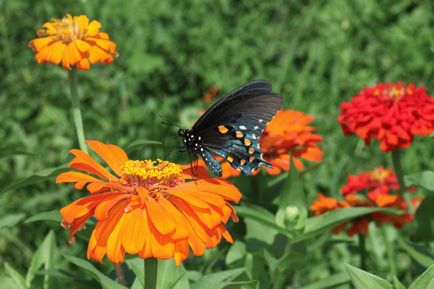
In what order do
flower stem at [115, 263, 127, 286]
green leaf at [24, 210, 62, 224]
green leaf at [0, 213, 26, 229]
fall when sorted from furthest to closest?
1. green leaf at [0, 213, 26, 229]
2. flower stem at [115, 263, 127, 286]
3. green leaf at [24, 210, 62, 224]

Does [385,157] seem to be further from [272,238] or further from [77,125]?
[77,125]

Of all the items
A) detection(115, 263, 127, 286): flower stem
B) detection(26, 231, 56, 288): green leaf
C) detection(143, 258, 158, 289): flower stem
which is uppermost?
detection(26, 231, 56, 288): green leaf

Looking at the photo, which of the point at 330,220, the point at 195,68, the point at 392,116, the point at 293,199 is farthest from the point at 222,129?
the point at 195,68

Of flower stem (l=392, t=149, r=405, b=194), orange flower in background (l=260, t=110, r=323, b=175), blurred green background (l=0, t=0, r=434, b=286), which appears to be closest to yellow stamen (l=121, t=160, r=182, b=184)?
orange flower in background (l=260, t=110, r=323, b=175)

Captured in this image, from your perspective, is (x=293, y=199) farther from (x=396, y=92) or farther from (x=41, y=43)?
(x=41, y=43)

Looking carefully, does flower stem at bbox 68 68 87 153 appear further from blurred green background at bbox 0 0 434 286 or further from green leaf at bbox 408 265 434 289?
blurred green background at bbox 0 0 434 286

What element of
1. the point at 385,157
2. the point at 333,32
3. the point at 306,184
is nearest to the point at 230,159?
the point at 306,184
